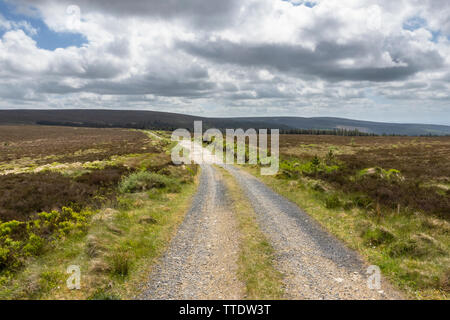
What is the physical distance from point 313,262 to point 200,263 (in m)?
3.68

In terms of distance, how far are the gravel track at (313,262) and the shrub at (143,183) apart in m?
8.35

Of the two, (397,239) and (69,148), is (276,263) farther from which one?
(69,148)

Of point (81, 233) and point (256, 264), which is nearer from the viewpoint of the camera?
point (256, 264)

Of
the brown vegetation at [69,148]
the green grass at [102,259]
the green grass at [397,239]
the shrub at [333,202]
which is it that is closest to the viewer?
the green grass at [102,259]

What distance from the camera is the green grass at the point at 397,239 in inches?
255

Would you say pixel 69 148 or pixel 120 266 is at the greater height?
pixel 69 148

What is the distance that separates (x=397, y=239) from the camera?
8.70m

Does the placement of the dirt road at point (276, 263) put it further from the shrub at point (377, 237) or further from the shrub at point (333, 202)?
the shrub at point (333, 202)

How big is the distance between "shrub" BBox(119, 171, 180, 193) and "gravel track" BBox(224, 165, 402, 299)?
8.35 meters

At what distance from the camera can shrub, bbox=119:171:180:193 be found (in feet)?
53.9

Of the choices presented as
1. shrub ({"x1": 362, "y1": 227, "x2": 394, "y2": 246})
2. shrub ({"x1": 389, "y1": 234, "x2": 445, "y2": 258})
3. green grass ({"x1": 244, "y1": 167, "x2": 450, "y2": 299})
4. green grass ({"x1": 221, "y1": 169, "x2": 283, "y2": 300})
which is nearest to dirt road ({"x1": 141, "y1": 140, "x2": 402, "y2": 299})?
green grass ({"x1": 221, "y1": 169, "x2": 283, "y2": 300})

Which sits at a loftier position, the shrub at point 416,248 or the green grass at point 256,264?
the shrub at point 416,248
